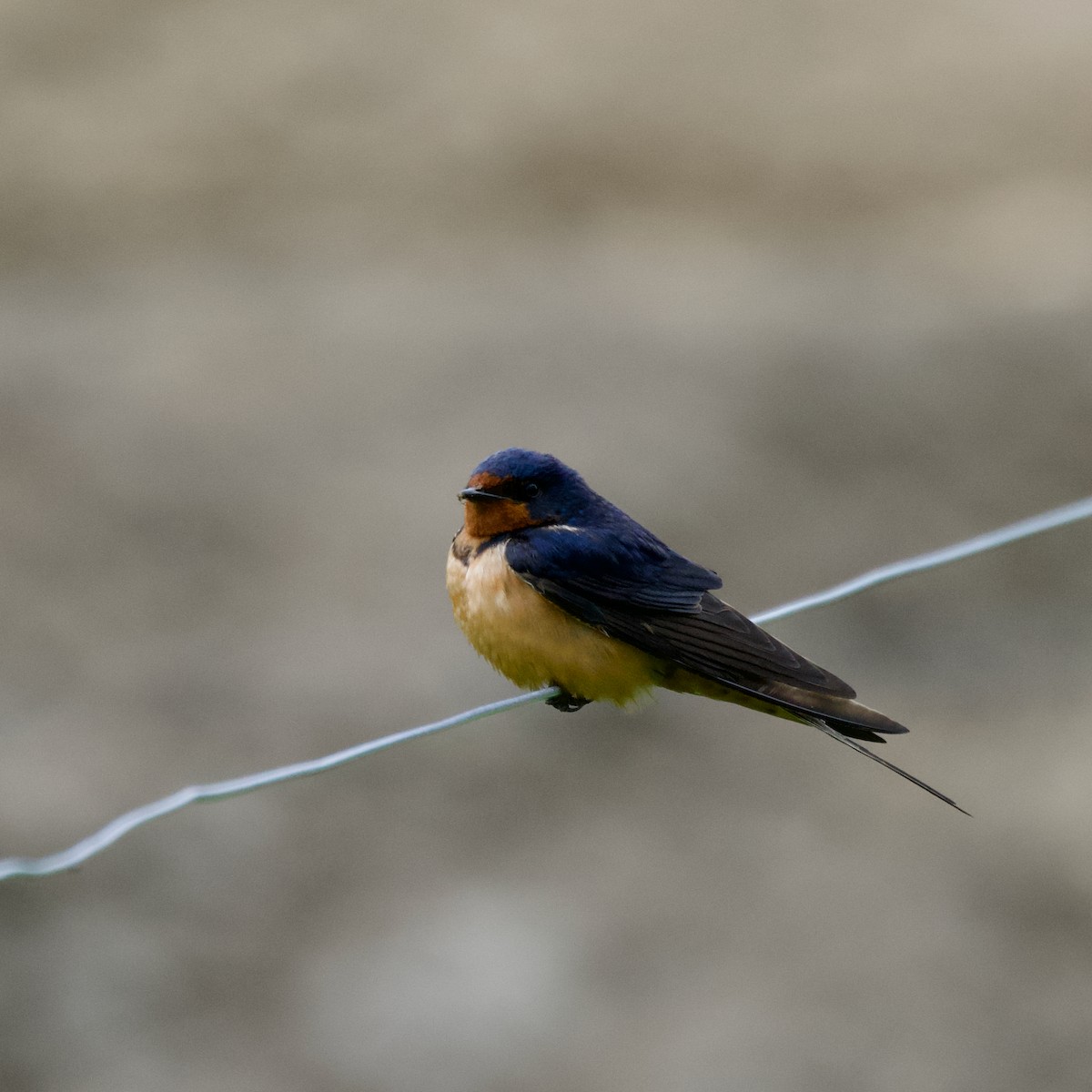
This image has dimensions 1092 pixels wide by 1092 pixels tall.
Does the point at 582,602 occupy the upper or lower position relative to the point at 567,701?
upper

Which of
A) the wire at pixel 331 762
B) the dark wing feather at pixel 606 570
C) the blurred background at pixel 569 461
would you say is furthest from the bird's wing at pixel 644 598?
the blurred background at pixel 569 461

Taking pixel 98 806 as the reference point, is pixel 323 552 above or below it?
above

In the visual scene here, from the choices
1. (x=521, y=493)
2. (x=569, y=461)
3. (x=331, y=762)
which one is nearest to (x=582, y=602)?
(x=521, y=493)

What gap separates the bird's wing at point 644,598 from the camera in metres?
3.55

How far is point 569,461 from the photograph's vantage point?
29.3ft

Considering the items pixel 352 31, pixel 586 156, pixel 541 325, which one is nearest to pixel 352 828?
pixel 541 325

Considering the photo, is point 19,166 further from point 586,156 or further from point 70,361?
point 586,156

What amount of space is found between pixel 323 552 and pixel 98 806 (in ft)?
6.51

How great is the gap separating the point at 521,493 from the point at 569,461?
16.9ft

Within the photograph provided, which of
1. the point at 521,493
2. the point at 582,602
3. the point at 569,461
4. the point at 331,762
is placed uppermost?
the point at 521,493

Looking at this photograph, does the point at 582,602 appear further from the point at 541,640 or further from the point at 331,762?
the point at 331,762

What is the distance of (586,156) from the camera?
37.5ft

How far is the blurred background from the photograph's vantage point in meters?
6.27

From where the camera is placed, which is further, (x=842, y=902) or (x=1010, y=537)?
(x=842, y=902)
